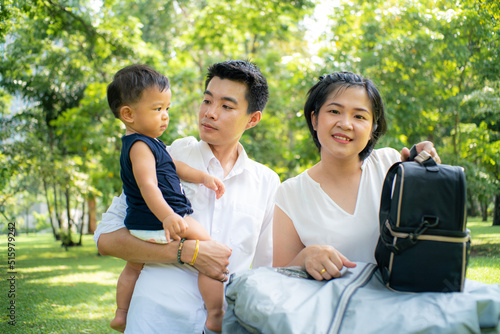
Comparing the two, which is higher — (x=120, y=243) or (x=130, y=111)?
(x=130, y=111)

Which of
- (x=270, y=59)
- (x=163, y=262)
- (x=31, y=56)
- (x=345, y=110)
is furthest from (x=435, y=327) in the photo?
(x=270, y=59)

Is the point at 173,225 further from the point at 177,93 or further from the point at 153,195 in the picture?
the point at 177,93

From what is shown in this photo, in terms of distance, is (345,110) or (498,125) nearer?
(345,110)

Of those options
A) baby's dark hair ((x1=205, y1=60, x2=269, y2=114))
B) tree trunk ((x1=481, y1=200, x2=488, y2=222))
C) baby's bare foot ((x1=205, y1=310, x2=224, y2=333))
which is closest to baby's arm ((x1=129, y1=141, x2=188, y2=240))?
baby's bare foot ((x1=205, y1=310, x2=224, y2=333))

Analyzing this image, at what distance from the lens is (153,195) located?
187 cm

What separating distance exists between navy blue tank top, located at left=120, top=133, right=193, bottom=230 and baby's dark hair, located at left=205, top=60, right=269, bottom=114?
0.48m

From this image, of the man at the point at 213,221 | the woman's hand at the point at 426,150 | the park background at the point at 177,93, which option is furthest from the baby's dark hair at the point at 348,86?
the park background at the point at 177,93

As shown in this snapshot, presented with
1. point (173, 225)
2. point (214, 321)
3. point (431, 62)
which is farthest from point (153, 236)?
point (431, 62)

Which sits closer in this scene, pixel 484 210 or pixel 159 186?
pixel 159 186

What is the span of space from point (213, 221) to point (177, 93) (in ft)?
30.2

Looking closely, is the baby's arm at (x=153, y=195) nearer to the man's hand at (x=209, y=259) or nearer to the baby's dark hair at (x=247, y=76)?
the man's hand at (x=209, y=259)

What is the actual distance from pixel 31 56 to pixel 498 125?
174 inches

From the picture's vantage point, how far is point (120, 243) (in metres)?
2.02

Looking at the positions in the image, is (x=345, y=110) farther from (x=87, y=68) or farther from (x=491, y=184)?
(x=87, y=68)
